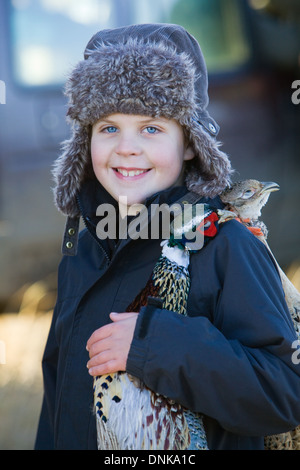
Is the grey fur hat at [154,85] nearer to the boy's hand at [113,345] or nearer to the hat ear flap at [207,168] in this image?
the hat ear flap at [207,168]

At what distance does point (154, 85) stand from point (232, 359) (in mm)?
886

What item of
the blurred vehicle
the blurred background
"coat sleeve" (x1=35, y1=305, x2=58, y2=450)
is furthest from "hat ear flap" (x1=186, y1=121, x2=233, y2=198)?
the blurred background

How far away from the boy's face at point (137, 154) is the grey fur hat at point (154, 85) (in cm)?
4

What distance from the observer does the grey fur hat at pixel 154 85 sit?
1835 mm

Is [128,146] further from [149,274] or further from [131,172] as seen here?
[149,274]

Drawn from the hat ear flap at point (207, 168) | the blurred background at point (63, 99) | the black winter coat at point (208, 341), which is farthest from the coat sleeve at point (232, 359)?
the blurred background at point (63, 99)

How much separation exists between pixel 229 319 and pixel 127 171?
24.0 inches

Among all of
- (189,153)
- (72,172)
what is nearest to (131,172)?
(189,153)

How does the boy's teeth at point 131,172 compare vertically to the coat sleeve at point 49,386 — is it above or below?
above

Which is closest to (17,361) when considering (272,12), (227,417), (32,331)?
(32,331)

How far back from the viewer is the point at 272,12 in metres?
3.76

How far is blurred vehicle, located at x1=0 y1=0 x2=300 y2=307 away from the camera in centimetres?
423

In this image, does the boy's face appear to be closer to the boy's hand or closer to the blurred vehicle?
the boy's hand
